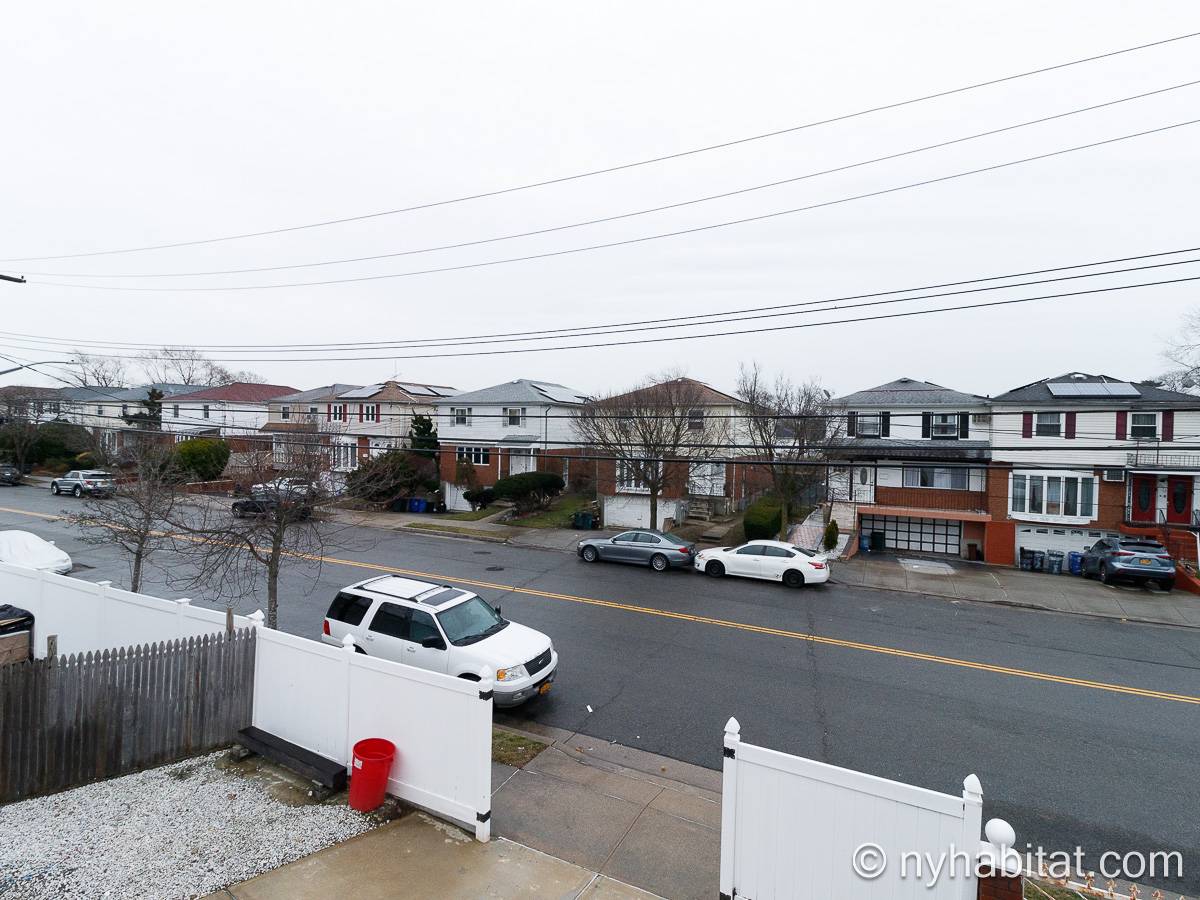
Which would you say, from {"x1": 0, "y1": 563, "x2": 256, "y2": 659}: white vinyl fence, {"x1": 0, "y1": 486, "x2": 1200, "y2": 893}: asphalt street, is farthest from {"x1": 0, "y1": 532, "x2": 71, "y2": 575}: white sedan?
{"x1": 0, "y1": 563, "x2": 256, "y2": 659}: white vinyl fence

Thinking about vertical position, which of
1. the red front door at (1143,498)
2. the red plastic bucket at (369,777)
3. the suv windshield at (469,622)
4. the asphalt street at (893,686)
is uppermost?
the red front door at (1143,498)

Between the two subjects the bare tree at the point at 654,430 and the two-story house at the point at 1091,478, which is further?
the bare tree at the point at 654,430

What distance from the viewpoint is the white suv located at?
9711mm

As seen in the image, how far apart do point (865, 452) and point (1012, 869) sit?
2742 cm

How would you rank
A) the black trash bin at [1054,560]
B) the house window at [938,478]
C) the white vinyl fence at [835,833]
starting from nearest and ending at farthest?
the white vinyl fence at [835,833]
the black trash bin at [1054,560]
the house window at [938,478]

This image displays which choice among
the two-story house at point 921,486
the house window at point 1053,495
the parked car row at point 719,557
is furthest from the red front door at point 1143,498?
the parked car row at point 719,557

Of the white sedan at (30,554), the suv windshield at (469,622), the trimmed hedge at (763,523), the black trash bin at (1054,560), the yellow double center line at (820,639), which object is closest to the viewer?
the suv windshield at (469,622)

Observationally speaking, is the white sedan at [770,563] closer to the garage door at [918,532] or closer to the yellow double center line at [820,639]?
the yellow double center line at [820,639]

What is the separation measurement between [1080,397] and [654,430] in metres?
17.5

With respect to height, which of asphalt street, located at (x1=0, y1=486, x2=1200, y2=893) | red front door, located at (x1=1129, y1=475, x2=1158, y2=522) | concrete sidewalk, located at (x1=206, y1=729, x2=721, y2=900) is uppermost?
red front door, located at (x1=1129, y1=475, x2=1158, y2=522)

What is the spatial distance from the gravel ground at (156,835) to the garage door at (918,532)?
28.2 metres

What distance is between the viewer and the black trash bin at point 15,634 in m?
10.2

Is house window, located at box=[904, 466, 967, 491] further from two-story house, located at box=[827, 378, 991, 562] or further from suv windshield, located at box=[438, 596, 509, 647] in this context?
suv windshield, located at box=[438, 596, 509, 647]

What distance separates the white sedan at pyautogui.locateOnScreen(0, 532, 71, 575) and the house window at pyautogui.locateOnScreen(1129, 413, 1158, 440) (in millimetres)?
37103
